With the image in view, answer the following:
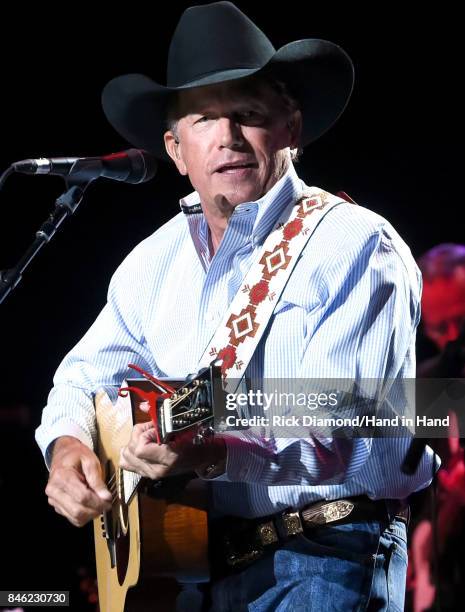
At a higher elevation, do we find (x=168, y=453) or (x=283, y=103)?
(x=283, y=103)

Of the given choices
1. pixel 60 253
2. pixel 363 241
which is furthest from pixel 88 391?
pixel 60 253

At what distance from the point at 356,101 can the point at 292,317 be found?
6.44 ft

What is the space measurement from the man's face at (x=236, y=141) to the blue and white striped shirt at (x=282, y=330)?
7cm

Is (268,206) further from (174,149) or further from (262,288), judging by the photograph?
(174,149)

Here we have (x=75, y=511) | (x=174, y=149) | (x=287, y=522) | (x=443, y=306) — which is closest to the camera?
(x=287, y=522)

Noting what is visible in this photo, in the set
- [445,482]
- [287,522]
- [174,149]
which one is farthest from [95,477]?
[445,482]

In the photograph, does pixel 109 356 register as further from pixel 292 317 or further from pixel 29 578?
pixel 29 578

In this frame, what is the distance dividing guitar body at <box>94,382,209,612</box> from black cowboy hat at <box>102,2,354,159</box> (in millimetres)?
980

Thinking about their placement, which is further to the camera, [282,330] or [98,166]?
[98,166]

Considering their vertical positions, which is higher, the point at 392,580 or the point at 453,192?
Result: the point at 453,192

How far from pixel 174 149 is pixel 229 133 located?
15.1 inches

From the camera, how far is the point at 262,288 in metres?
2.37

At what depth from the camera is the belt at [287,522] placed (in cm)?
219

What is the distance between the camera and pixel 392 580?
7.53 ft
